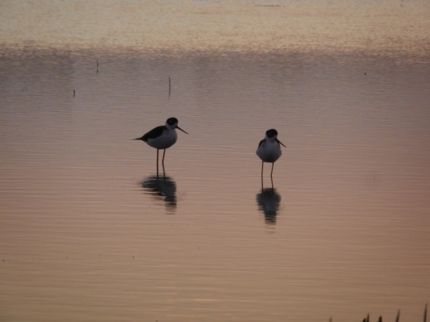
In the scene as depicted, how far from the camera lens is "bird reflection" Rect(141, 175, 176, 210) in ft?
52.7

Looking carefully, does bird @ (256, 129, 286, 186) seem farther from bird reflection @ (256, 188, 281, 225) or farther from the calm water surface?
bird reflection @ (256, 188, 281, 225)

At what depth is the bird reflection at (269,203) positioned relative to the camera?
587 inches

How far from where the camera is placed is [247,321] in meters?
10.0

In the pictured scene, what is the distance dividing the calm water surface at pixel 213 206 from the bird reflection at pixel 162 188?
0.03 m

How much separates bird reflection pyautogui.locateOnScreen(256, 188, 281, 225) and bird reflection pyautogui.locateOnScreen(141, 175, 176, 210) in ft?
4.18

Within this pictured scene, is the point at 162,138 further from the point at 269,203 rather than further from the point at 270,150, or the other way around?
the point at 269,203

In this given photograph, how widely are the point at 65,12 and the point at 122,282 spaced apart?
210 feet

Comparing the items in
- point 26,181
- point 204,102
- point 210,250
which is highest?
point 204,102

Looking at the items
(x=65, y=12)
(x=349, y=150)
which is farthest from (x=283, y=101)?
(x=65, y=12)

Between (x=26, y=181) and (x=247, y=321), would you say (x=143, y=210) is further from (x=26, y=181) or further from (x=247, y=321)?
(x=247, y=321)

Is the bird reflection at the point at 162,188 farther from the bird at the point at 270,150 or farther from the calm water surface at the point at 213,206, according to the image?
the bird at the point at 270,150

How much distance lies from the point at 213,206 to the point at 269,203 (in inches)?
35.4

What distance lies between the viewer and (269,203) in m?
15.9

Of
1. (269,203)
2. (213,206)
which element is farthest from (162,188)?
(269,203)
